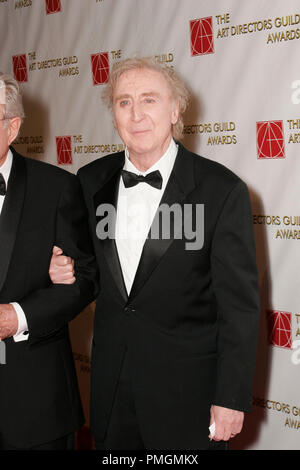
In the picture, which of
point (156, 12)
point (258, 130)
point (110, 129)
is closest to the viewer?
point (258, 130)

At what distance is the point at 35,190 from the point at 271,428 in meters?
1.80

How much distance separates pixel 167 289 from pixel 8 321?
0.54 metres

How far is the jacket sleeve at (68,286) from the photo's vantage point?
1.88m

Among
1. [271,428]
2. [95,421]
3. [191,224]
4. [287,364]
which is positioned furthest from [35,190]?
[271,428]

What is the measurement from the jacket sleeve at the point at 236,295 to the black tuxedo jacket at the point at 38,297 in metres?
0.48

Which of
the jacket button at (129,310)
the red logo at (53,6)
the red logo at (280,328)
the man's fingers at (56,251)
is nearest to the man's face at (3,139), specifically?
the man's fingers at (56,251)

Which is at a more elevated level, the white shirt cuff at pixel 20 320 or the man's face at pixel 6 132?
the man's face at pixel 6 132

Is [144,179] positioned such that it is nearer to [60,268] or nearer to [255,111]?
[60,268]

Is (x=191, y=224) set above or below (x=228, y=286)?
above

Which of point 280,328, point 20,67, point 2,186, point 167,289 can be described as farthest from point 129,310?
point 20,67

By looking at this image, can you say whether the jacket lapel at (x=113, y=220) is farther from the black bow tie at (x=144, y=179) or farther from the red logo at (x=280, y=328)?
the red logo at (x=280, y=328)

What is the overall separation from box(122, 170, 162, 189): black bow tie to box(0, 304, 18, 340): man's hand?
61cm
